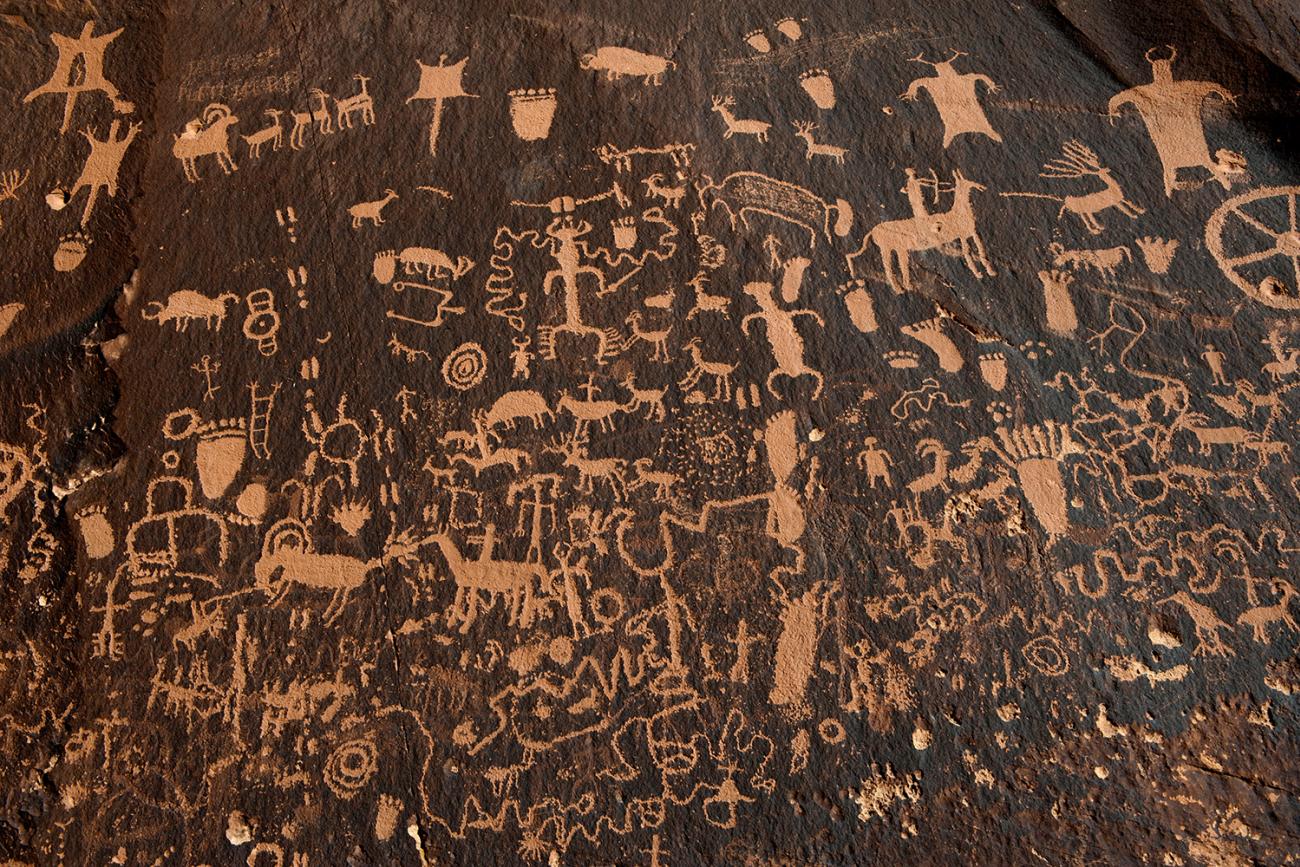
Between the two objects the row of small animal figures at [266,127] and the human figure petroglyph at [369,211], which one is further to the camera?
the row of small animal figures at [266,127]

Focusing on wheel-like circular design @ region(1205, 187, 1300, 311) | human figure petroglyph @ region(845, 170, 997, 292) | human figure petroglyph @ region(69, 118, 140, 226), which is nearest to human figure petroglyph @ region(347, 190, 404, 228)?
human figure petroglyph @ region(69, 118, 140, 226)

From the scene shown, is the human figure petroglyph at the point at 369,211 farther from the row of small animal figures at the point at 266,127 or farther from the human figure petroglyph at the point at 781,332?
the human figure petroglyph at the point at 781,332

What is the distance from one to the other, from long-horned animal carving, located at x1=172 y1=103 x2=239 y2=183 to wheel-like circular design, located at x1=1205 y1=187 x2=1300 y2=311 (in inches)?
88.2

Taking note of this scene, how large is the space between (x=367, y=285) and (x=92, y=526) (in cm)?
75

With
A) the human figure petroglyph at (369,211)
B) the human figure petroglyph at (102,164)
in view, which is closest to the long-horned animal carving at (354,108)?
the human figure petroglyph at (369,211)

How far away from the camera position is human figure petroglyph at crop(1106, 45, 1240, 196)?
2.30 metres

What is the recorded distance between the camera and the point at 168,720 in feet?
6.30

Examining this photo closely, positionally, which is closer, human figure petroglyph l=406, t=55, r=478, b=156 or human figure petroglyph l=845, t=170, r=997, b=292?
human figure petroglyph l=845, t=170, r=997, b=292

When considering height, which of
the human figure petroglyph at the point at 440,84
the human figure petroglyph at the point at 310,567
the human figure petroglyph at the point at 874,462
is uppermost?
the human figure petroglyph at the point at 440,84

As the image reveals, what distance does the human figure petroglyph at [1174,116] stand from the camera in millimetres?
2301

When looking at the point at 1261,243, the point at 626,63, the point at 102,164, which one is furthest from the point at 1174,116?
the point at 102,164

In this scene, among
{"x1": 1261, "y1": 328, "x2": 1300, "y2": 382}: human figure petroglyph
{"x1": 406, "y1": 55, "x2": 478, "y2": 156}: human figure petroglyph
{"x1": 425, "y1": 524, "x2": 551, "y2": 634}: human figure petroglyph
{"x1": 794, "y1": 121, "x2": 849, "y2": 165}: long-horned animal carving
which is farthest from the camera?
{"x1": 406, "y1": 55, "x2": 478, "y2": 156}: human figure petroglyph

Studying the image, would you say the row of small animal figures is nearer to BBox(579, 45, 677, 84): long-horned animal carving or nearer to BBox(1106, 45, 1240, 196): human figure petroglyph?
BBox(579, 45, 677, 84): long-horned animal carving

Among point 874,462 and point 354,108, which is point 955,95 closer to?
point 874,462
